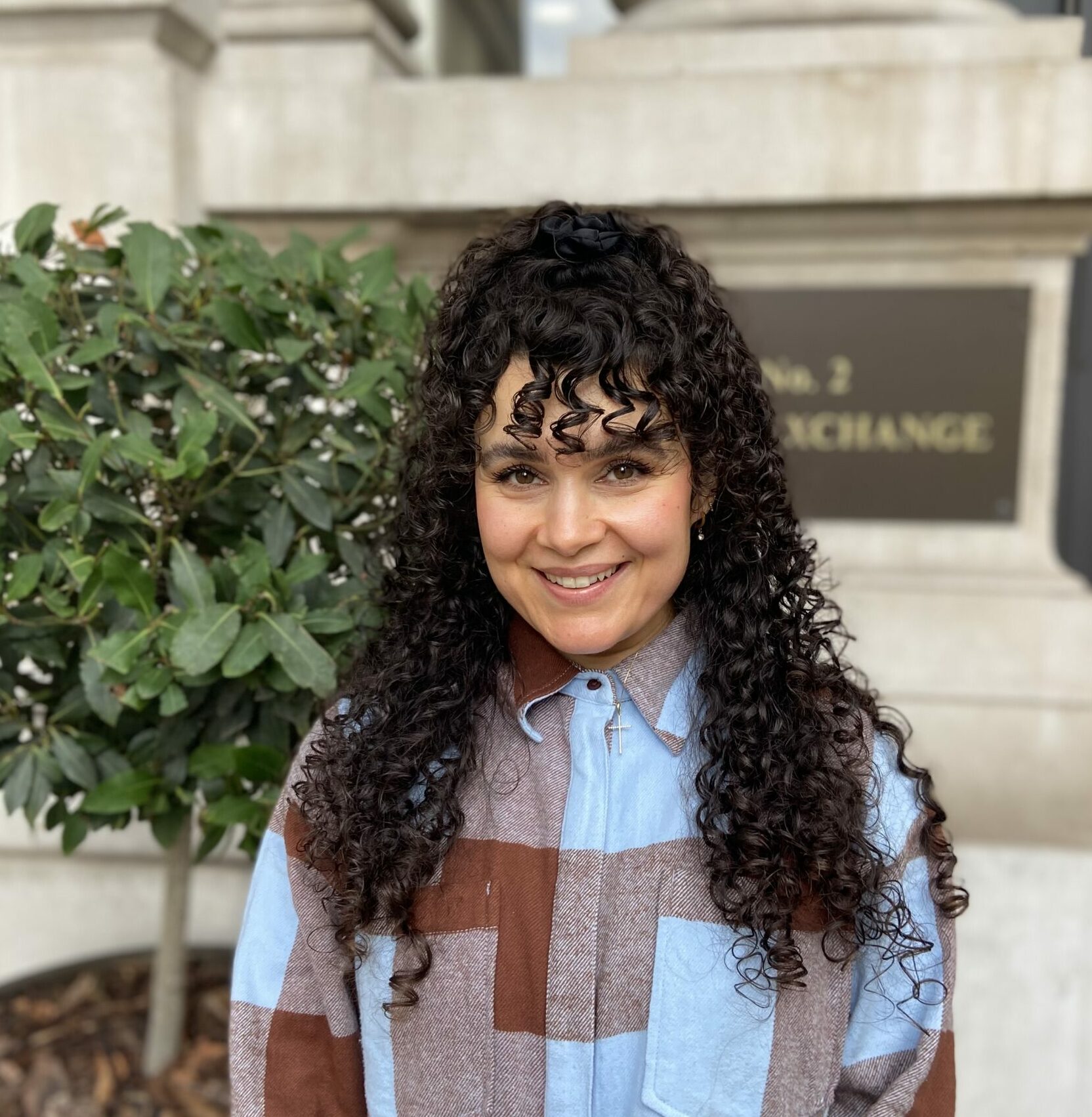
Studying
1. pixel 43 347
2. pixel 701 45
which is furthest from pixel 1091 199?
pixel 43 347

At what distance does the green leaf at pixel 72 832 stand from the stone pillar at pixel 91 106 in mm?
2170

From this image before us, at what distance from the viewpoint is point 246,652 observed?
5.34 ft

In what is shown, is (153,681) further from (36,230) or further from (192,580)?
(36,230)

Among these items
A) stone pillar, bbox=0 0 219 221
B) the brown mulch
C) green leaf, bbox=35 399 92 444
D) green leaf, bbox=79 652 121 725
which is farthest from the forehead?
stone pillar, bbox=0 0 219 221

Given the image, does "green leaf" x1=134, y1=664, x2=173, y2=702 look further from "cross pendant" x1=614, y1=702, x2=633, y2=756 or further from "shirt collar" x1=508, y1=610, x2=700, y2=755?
"cross pendant" x1=614, y1=702, x2=633, y2=756

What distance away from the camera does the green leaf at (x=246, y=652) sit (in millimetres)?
1602

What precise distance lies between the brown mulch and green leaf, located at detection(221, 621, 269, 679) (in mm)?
1504

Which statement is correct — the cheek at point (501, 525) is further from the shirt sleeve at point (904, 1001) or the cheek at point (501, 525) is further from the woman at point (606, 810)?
the shirt sleeve at point (904, 1001)

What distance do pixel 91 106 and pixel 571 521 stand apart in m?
3.00

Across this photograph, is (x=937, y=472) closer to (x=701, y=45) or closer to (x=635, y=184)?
(x=635, y=184)

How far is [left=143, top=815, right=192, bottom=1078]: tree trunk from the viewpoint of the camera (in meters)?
2.54

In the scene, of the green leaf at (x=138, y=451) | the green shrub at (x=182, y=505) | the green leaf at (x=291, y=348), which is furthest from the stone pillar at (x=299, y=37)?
the green leaf at (x=138, y=451)

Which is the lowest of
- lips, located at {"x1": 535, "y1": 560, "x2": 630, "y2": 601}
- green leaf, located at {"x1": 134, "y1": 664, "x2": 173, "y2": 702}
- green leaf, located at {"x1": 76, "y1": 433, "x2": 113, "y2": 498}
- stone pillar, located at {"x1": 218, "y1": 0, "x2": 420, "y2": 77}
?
green leaf, located at {"x1": 134, "y1": 664, "x2": 173, "y2": 702}

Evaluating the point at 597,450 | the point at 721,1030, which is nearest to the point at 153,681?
the point at 597,450
